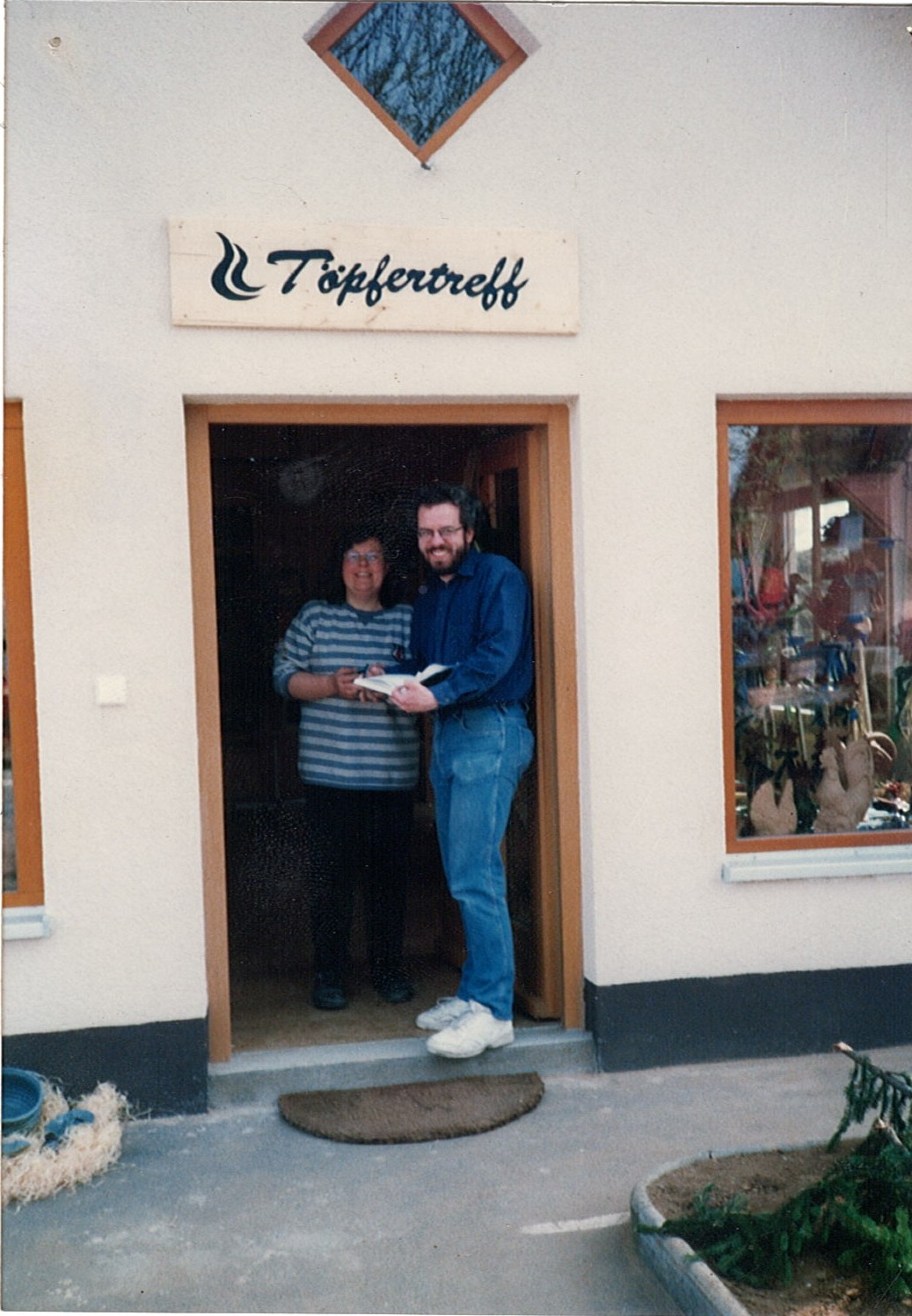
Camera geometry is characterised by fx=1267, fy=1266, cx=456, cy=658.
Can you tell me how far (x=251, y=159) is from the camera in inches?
171

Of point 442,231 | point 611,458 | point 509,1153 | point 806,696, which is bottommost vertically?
point 509,1153

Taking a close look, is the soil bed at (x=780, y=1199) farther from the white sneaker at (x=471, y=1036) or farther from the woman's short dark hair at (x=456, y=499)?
the woman's short dark hair at (x=456, y=499)

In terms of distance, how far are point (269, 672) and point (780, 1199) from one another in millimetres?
5846

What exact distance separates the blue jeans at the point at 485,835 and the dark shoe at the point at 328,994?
0.73m

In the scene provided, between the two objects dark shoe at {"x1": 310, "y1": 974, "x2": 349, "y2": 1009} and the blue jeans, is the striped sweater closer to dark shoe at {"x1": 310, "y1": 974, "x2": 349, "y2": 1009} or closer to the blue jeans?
the blue jeans

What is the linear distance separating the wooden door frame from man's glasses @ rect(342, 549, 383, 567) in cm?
59

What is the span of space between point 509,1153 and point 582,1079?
2.18 ft

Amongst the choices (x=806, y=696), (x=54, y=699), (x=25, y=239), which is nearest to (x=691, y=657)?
(x=806, y=696)

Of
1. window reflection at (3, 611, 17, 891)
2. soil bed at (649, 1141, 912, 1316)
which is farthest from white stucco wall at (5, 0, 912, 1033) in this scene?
soil bed at (649, 1141, 912, 1316)

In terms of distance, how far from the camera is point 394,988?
17.4ft

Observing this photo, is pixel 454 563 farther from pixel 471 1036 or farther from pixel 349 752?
pixel 471 1036

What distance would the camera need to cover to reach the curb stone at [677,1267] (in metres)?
3.05

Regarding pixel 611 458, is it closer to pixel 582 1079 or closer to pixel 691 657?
pixel 691 657

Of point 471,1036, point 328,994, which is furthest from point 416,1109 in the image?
point 328,994
